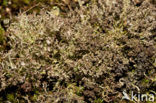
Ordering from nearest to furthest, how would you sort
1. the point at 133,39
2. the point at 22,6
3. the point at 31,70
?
the point at 31,70 < the point at 133,39 < the point at 22,6

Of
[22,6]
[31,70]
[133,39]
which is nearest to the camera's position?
[31,70]

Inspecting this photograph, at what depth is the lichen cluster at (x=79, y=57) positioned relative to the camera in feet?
9.36

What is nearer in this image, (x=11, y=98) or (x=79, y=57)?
(x=11, y=98)

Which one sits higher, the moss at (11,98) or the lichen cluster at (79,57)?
the lichen cluster at (79,57)

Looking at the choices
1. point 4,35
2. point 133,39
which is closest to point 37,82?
point 4,35

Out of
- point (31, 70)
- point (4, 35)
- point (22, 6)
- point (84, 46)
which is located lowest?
point (31, 70)

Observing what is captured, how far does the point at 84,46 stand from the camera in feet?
9.72

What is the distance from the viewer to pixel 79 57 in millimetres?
3082

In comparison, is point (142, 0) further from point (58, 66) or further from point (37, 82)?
point (37, 82)

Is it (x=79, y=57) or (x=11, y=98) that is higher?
(x=79, y=57)

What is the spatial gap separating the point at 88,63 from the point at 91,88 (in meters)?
0.36

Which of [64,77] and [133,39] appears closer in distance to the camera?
[64,77]

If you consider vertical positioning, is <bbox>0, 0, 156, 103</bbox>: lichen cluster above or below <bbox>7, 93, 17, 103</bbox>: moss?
above

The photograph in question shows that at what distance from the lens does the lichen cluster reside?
2.85m
